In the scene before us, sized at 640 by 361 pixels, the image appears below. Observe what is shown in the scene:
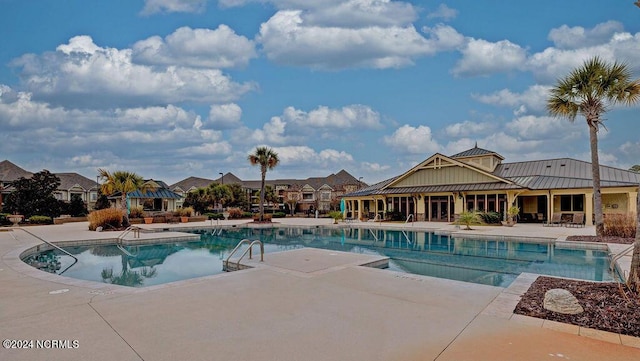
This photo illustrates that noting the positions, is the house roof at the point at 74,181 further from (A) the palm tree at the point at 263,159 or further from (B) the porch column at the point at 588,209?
(B) the porch column at the point at 588,209

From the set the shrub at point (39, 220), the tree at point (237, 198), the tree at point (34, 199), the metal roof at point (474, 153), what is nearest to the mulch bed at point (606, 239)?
the metal roof at point (474, 153)

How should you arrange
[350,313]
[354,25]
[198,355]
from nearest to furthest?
[198,355], [350,313], [354,25]

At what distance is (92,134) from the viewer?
28.9 m

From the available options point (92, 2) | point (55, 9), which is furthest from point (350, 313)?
point (55, 9)

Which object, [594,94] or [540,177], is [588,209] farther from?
[594,94]

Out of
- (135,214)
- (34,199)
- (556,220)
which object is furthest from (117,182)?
(556,220)

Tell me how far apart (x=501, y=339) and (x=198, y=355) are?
3331mm

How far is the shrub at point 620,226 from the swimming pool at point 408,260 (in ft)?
8.77

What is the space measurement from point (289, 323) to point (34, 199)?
112 ft

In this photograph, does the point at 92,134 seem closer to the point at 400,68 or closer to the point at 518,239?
the point at 400,68

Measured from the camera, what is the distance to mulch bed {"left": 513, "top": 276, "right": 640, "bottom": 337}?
4.71 metres

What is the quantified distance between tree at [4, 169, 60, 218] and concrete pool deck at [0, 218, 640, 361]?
92.0 ft

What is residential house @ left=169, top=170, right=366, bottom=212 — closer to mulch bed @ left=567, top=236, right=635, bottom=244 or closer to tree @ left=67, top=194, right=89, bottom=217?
tree @ left=67, top=194, right=89, bottom=217

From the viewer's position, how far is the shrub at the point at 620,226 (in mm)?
15188
